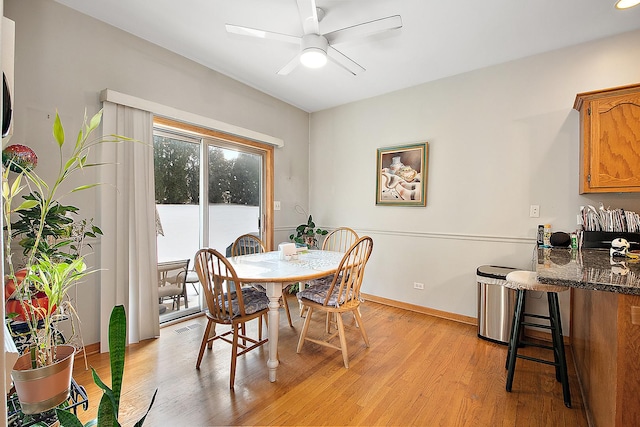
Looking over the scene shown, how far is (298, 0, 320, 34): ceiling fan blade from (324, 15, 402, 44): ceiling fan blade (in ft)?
0.39

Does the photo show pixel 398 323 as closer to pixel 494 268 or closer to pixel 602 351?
pixel 494 268

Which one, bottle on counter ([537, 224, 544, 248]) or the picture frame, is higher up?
the picture frame

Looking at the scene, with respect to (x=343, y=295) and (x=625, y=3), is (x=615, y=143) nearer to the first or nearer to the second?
(x=625, y=3)

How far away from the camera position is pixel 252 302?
7.18 ft

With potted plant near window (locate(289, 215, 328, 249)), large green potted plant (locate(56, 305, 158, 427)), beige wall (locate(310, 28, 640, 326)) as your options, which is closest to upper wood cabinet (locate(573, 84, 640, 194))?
beige wall (locate(310, 28, 640, 326))

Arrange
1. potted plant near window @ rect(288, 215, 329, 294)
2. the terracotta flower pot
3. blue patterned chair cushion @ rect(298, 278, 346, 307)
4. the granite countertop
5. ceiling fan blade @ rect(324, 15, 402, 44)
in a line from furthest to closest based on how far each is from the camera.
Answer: potted plant near window @ rect(288, 215, 329, 294)
blue patterned chair cushion @ rect(298, 278, 346, 307)
ceiling fan blade @ rect(324, 15, 402, 44)
the granite countertop
the terracotta flower pot

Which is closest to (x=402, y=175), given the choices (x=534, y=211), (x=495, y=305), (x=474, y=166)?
(x=474, y=166)

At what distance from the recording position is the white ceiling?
7.04ft

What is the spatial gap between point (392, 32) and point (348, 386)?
8.95 feet

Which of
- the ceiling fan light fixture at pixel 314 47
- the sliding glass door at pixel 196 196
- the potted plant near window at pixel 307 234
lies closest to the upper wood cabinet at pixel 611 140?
the ceiling fan light fixture at pixel 314 47

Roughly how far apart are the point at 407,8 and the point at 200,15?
1.58m

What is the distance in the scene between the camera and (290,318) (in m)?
3.00

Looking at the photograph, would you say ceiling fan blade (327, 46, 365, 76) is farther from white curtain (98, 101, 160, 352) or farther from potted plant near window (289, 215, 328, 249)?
potted plant near window (289, 215, 328, 249)

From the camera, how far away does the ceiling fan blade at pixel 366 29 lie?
1.91 metres
